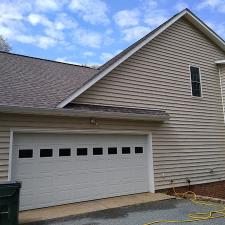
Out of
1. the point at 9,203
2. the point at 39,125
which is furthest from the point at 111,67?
the point at 9,203

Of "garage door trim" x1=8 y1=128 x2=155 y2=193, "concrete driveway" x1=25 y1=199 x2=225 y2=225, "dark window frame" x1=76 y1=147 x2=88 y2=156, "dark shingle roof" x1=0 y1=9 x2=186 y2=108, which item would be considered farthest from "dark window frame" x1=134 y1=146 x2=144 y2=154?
"dark shingle roof" x1=0 y1=9 x2=186 y2=108

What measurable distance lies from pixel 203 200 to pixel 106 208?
10.7ft

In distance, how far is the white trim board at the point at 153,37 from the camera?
8484 millimetres

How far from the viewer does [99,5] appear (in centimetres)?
1048

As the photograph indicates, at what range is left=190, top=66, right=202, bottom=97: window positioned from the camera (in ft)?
40.7

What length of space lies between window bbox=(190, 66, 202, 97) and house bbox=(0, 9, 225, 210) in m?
0.05

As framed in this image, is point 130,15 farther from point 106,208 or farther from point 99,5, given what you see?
point 106,208

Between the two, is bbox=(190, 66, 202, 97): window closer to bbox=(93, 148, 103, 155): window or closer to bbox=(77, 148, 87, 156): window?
bbox=(93, 148, 103, 155): window

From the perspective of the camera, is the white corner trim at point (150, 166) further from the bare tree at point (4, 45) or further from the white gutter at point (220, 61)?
the bare tree at point (4, 45)

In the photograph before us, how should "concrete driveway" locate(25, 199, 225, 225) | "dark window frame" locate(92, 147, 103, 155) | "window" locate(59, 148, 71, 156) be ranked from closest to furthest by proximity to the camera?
"concrete driveway" locate(25, 199, 225, 225)
"window" locate(59, 148, 71, 156)
"dark window frame" locate(92, 147, 103, 155)

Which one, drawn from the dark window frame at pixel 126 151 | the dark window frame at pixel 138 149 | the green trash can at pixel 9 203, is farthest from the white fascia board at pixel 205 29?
the green trash can at pixel 9 203

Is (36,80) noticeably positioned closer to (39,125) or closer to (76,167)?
(39,125)

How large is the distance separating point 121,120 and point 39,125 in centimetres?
293

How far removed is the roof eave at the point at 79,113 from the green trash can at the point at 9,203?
82.9 inches
